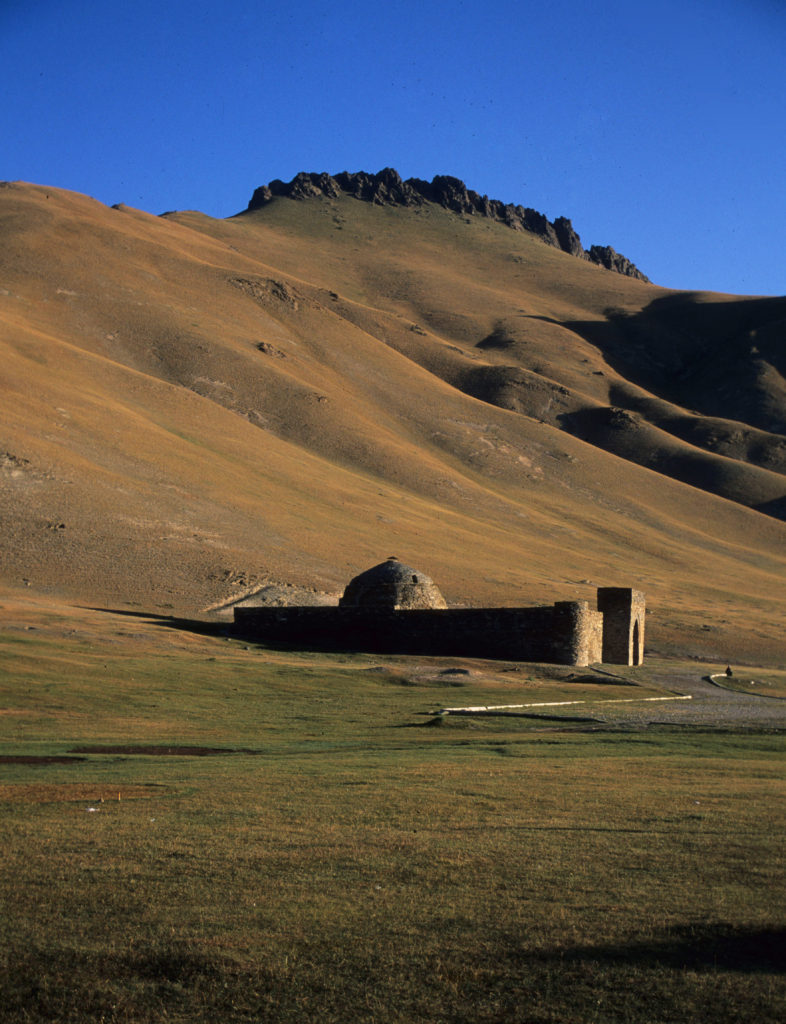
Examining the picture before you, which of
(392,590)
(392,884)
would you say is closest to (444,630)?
(392,590)

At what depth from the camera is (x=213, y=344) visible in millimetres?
106250

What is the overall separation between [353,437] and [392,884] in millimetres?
90955

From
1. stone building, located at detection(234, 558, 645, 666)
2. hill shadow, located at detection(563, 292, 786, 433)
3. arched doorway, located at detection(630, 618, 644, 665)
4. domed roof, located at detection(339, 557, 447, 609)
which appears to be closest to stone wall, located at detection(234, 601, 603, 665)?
stone building, located at detection(234, 558, 645, 666)

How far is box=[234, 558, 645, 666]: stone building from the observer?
4009 centimetres

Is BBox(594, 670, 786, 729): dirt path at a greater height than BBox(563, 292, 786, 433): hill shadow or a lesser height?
lesser

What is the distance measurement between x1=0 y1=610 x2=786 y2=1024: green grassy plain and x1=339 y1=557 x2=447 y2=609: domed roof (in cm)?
2550

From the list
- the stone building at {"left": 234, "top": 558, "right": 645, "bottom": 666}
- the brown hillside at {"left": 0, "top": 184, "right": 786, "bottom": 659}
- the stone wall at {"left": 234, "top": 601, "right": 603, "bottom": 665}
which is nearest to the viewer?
the stone wall at {"left": 234, "top": 601, "right": 603, "bottom": 665}

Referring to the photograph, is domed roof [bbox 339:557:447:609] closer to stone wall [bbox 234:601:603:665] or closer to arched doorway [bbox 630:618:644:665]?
stone wall [bbox 234:601:603:665]

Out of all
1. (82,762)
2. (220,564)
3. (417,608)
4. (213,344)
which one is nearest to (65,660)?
(82,762)

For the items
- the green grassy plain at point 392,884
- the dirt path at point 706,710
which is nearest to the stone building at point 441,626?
the dirt path at point 706,710

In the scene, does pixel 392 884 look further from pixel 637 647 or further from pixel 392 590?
pixel 637 647

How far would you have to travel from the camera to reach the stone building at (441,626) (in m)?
40.1

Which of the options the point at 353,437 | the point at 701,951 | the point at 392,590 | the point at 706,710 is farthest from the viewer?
the point at 353,437

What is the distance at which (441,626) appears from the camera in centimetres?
4188
